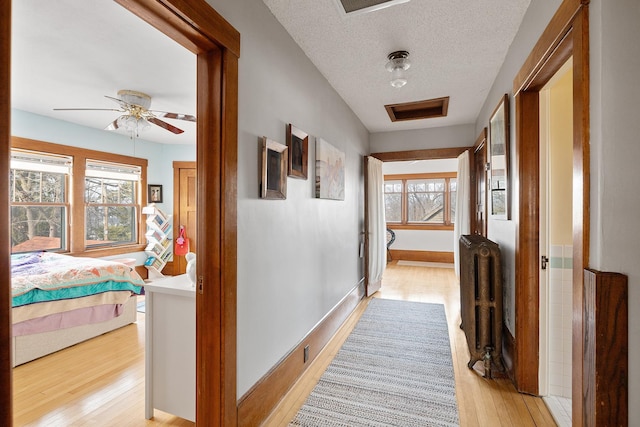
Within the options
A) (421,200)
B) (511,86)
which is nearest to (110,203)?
(511,86)

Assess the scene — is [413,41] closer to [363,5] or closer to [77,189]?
[363,5]

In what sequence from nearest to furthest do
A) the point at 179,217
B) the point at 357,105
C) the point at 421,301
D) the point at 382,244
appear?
the point at 357,105, the point at 421,301, the point at 382,244, the point at 179,217

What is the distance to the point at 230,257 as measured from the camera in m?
1.45

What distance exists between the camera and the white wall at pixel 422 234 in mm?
7113

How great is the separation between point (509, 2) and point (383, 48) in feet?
2.58

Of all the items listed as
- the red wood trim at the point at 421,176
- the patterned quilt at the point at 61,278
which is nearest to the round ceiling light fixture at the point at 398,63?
the patterned quilt at the point at 61,278

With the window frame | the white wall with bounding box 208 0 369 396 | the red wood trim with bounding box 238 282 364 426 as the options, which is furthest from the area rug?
the window frame

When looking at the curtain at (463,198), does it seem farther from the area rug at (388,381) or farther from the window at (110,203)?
the window at (110,203)

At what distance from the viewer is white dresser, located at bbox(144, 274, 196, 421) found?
1.68 metres

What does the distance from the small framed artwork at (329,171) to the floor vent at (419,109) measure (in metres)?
1.06

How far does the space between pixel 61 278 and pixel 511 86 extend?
4.07 m

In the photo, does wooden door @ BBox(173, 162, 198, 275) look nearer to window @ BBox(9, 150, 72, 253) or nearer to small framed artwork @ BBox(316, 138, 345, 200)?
window @ BBox(9, 150, 72, 253)

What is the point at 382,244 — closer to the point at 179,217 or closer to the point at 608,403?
the point at 608,403

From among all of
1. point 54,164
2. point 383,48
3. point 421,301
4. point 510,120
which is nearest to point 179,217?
point 54,164
